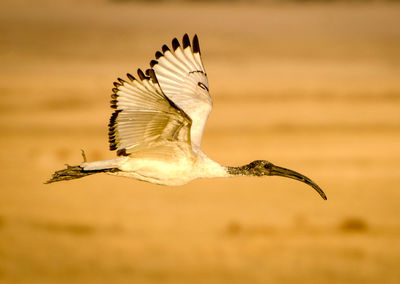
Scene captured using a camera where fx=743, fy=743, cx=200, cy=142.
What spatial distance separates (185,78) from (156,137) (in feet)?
5.54

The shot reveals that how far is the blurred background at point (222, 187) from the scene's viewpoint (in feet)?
52.4

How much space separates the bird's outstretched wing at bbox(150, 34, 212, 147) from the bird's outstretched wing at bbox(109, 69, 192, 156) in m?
1.13

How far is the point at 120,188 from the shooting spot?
19281mm

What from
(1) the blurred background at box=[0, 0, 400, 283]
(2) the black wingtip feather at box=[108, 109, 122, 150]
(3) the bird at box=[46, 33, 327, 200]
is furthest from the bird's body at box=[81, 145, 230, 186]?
(1) the blurred background at box=[0, 0, 400, 283]

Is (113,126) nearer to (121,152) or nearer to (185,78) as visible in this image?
(121,152)

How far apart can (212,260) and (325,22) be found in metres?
45.1

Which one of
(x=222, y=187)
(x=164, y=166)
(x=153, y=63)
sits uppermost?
(x=222, y=187)

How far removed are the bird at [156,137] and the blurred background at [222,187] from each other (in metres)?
7.75

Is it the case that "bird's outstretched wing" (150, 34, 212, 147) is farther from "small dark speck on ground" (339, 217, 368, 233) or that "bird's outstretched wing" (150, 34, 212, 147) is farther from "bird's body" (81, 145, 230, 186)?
"small dark speck on ground" (339, 217, 368, 233)

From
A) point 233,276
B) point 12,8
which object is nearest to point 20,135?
point 233,276

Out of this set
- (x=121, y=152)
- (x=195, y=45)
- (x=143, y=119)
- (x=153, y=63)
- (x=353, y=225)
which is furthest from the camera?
(x=353, y=225)

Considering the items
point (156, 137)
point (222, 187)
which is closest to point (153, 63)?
point (156, 137)

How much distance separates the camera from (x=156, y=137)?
725 centimetres

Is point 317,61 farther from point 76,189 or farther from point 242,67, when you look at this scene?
point 76,189
